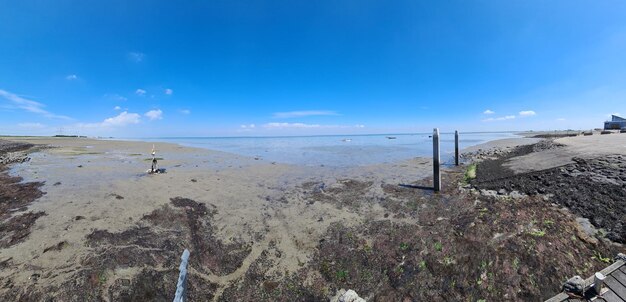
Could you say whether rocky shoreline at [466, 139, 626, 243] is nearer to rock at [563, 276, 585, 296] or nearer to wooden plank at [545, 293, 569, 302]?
rock at [563, 276, 585, 296]

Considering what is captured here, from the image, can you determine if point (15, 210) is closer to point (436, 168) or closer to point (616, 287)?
point (616, 287)

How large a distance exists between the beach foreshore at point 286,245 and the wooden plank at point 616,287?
84cm

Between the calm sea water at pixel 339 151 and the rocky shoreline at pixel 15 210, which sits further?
the calm sea water at pixel 339 151

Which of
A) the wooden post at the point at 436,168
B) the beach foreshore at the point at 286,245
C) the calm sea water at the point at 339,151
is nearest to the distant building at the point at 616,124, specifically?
the calm sea water at the point at 339,151

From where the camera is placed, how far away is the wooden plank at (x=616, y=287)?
4434 mm

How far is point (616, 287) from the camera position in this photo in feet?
15.0

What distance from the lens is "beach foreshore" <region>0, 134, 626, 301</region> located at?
566 centimetres

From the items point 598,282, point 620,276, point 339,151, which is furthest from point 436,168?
point 339,151

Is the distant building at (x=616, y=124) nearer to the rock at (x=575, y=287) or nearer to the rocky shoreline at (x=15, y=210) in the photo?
the rock at (x=575, y=287)

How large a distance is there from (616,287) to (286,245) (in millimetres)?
7217

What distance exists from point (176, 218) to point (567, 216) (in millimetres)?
13721

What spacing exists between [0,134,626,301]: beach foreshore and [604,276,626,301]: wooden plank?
33.1 inches

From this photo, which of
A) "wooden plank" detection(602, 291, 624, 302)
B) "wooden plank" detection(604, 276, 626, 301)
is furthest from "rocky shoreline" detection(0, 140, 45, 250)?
"wooden plank" detection(604, 276, 626, 301)

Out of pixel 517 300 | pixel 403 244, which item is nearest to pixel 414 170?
pixel 403 244
